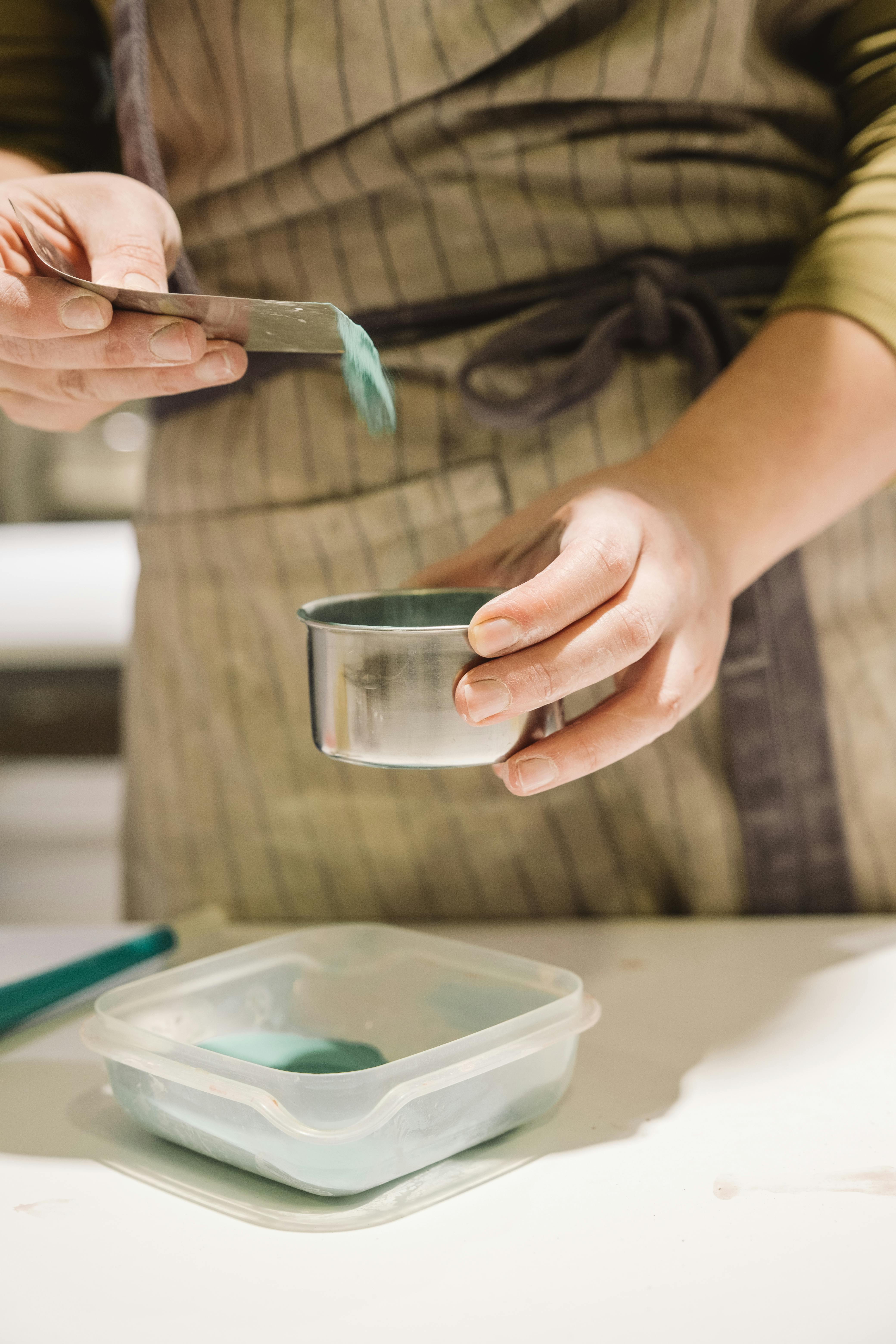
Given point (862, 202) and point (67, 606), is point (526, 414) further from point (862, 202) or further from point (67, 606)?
point (67, 606)

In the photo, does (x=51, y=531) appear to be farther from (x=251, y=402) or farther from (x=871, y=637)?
(x=871, y=637)

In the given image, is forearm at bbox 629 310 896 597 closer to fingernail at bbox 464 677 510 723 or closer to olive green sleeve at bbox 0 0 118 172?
fingernail at bbox 464 677 510 723

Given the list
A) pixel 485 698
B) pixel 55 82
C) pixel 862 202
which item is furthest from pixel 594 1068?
pixel 55 82

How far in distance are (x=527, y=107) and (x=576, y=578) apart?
1.29 feet

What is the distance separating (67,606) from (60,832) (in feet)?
1.58

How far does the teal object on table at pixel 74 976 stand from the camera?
0.65m

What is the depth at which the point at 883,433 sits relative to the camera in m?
0.67

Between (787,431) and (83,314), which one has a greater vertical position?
(83,314)

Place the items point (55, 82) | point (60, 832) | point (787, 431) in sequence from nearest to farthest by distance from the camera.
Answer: point (787, 431) → point (55, 82) → point (60, 832)

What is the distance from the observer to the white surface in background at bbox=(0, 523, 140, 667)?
75.5 inches

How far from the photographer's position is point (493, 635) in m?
0.46

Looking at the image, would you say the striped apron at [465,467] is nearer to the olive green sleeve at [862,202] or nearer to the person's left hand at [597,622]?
the olive green sleeve at [862,202]

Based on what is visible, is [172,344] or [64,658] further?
[64,658]

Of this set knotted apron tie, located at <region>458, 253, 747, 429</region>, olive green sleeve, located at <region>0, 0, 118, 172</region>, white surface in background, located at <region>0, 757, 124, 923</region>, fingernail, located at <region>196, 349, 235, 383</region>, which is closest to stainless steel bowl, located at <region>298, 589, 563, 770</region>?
fingernail, located at <region>196, 349, 235, 383</region>
